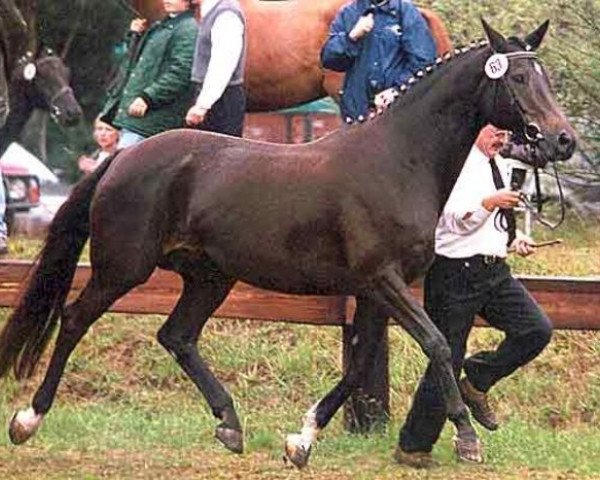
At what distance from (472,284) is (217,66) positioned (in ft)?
7.04

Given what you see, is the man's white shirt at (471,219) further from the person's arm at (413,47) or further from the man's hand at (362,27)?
the man's hand at (362,27)

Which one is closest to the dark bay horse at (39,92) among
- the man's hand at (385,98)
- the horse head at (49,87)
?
the horse head at (49,87)

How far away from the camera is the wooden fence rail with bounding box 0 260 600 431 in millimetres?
9773

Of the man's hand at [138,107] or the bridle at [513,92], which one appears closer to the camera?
the bridle at [513,92]

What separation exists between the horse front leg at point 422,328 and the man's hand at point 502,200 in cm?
56

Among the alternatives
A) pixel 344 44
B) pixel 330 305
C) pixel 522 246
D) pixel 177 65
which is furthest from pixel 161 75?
pixel 522 246

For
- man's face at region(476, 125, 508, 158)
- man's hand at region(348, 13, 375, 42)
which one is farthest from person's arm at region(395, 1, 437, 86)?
man's face at region(476, 125, 508, 158)

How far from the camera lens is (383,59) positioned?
9727 millimetres

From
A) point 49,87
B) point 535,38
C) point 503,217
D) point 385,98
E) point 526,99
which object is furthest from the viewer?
point 49,87

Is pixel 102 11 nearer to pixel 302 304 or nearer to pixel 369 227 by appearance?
pixel 302 304

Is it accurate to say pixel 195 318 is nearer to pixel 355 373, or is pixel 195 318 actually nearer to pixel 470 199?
pixel 355 373

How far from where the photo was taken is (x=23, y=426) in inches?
352

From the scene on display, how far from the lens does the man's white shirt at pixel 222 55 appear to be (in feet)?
33.0

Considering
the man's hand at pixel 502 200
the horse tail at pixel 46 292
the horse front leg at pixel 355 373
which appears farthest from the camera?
the horse tail at pixel 46 292
